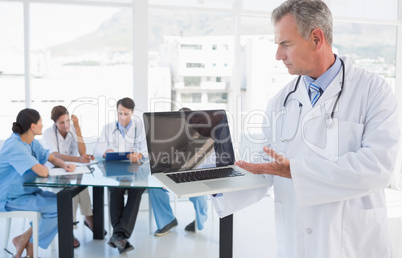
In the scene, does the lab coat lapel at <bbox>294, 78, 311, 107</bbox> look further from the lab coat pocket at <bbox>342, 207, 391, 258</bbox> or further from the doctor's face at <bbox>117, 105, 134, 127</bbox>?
the doctor's face at <bbox>117, 105, 134, 127</bbox>

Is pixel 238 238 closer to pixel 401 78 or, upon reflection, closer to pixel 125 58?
pixel 125 58

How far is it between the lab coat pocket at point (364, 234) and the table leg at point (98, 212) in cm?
246

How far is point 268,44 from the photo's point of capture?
15.5ft

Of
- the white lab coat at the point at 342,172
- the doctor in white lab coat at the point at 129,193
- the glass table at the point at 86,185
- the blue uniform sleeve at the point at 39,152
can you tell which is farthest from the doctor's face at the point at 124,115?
the white lab coat at the point at 342,172

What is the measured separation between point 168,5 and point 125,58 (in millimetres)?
748

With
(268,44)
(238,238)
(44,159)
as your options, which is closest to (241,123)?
(268,44)

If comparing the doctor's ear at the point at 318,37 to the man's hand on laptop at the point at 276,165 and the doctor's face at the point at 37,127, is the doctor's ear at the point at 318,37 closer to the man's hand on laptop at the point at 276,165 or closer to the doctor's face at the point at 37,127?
the man's hand on laptop at the point at 276,165

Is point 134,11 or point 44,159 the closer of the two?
point 44,159

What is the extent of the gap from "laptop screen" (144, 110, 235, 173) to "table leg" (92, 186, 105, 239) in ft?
5.57

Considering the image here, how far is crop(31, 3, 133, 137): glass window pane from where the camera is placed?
4.19 meters

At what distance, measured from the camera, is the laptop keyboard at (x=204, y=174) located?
1649mm

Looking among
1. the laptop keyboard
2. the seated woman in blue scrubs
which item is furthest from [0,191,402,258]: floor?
the laptop keyboard

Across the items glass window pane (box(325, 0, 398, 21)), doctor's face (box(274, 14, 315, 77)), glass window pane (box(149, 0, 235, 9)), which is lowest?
doctor's face (box(274, 14, 315, 77))

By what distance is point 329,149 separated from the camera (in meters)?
1.36
